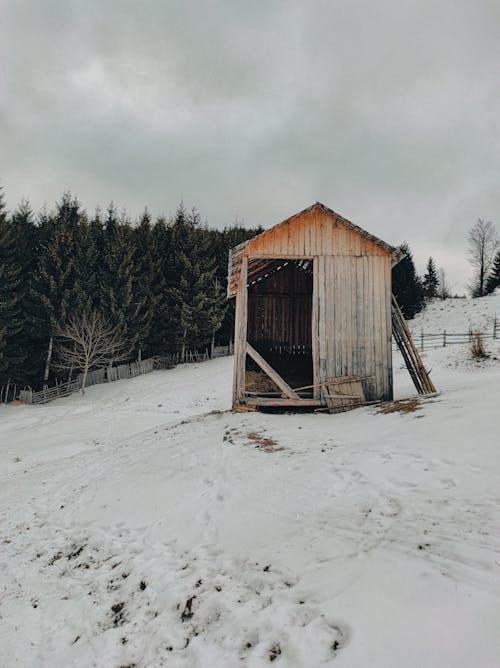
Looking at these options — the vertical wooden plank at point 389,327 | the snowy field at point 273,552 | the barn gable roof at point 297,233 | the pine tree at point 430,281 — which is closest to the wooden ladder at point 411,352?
the vertical wooden plank at point 389,327

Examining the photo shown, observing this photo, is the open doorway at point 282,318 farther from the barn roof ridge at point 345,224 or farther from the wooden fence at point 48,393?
the wooden fence at point 48,393

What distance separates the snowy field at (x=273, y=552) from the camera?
213 centimetres

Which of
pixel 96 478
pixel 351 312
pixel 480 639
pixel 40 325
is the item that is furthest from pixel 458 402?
pixel 40 325

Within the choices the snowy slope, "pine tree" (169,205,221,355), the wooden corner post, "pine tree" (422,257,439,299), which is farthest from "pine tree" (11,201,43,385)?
"pine tree" (422,257,439,299)

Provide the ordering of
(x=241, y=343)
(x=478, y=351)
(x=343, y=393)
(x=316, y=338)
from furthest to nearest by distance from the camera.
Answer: (x=478, y=351)
(x=241, y=343)
(x=316, y=338)
(x=343, y=393)

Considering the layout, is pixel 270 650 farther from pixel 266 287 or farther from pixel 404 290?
pixel 404 290

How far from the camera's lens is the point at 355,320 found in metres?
9.69

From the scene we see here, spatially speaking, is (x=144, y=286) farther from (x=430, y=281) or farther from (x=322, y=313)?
(x=430, y=281)

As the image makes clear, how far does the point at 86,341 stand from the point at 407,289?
30902mm

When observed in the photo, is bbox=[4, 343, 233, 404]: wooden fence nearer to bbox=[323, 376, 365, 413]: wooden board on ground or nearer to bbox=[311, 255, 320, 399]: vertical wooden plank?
bbox=[311, 255, 320, 399]: vertical wooden plank

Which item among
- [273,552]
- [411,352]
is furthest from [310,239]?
[273,552]

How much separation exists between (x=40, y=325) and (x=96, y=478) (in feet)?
77.5

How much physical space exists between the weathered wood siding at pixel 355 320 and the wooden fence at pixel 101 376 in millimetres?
20567

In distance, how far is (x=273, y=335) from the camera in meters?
16.3
